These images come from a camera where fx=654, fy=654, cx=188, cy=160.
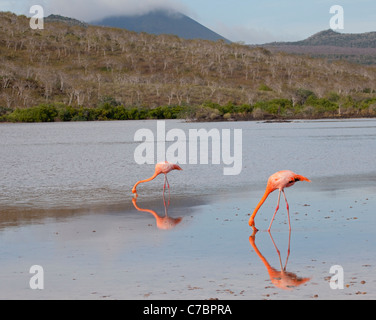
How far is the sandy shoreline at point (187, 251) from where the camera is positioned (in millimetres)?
7363

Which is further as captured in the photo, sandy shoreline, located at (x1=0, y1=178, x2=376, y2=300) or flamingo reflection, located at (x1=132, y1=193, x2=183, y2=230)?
flamingo reflection, located at (x1=132, y1=193, x2=183, y2=230)

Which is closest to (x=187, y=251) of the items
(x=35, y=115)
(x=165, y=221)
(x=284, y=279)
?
(x=284, y=279)

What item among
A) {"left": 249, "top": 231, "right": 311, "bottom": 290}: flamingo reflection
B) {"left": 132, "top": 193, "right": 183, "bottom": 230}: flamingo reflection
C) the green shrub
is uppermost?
the green shrub

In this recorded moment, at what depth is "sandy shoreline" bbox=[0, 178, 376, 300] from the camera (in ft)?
24.2

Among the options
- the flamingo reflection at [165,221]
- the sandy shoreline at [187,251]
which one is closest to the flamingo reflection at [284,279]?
the sandy shoreline at [187,251]

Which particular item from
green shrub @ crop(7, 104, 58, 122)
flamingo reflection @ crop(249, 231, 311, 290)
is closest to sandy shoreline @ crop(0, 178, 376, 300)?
flamingo reflection @ crop(249, 231, 311, 290)

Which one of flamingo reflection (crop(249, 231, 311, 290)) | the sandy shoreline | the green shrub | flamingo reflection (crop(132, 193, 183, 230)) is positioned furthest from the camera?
the green shrub

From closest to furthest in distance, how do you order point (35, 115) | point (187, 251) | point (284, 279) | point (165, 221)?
point (284, 279) → point (187, 251) → point (165, 221) → point (35, 115)

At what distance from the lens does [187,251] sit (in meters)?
9.37

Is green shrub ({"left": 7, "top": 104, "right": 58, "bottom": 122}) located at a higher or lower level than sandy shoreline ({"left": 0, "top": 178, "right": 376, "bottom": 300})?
higher

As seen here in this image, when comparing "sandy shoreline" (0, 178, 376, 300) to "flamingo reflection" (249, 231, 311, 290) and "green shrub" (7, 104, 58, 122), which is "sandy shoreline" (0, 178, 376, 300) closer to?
"flamingo reflection" (249, 231, 311, 290)

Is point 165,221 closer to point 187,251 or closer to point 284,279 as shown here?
point 187,251
